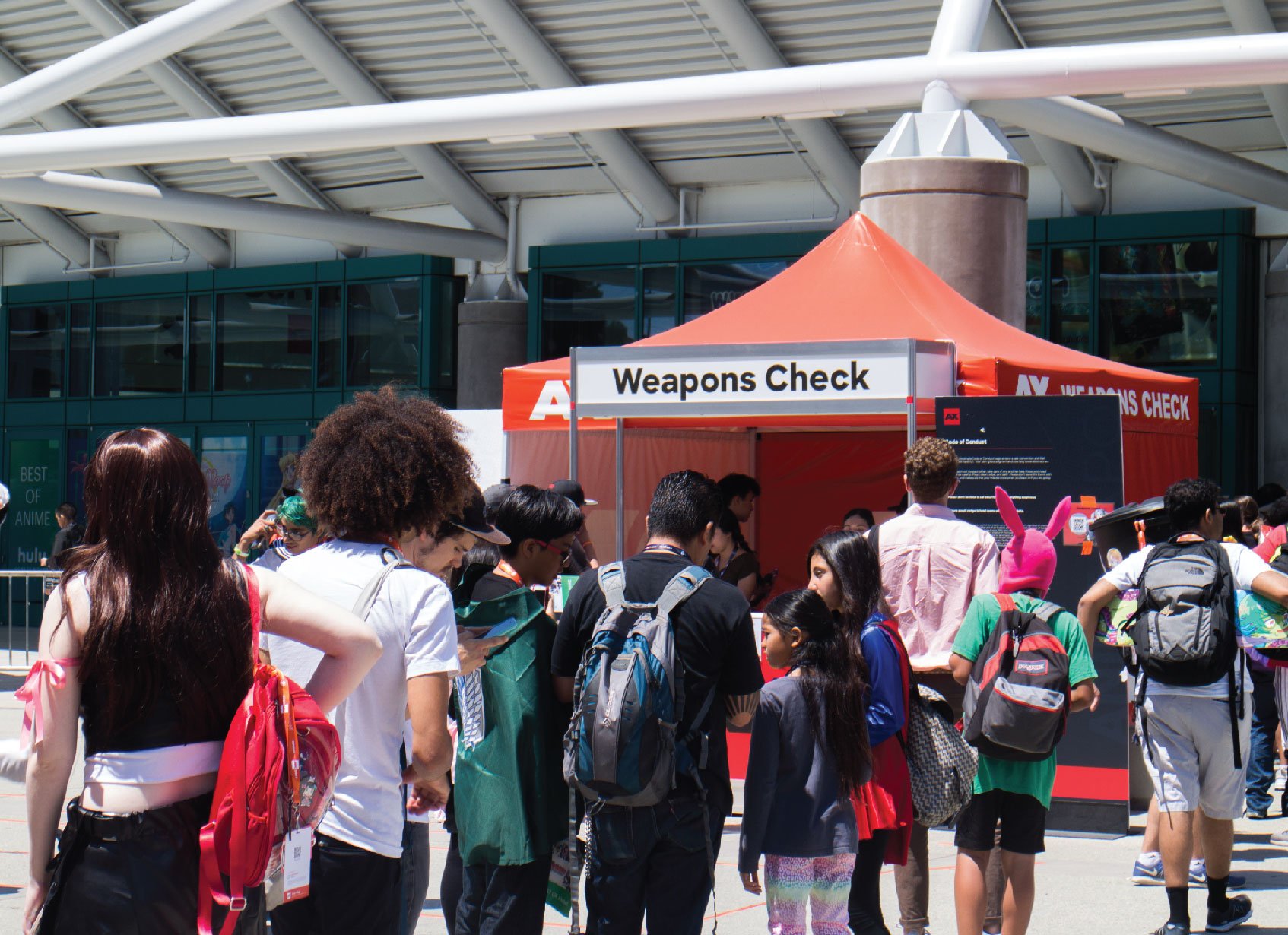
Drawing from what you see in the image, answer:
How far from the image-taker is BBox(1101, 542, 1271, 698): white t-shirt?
634cm

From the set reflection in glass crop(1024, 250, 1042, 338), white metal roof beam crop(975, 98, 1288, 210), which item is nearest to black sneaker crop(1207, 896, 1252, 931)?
white metal roof beam crop(975, 98, 1288, 210)

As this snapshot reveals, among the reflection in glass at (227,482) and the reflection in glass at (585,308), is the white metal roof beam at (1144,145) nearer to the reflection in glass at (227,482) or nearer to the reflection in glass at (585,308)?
the reflection in glass at (585,308)

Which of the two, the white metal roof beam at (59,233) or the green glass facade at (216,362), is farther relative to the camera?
the white metal roof beam at (59,233)

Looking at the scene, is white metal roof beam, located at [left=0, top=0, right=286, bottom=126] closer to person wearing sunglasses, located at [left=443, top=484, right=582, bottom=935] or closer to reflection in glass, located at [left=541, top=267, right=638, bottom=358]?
reflection in glass, located at [left=541, top=267, right=638, bottom=358]

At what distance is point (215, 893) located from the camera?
9.92 feet

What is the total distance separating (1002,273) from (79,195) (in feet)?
36.7

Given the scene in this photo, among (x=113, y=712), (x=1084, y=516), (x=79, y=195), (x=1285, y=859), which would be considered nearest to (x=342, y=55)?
(x=79, y=195)

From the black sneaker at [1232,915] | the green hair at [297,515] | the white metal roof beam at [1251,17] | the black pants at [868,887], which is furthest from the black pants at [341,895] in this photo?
the white metal roof beam at [1251,17]

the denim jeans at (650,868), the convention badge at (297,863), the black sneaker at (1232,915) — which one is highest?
the convention badge at (297,863)

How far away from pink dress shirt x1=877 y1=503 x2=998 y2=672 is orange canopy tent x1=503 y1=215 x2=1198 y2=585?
221cm

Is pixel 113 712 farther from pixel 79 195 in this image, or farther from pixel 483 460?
pixel 79 195

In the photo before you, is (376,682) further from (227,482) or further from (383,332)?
(227,482)

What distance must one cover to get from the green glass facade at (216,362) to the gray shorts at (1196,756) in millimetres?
15813

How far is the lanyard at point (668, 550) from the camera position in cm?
466
